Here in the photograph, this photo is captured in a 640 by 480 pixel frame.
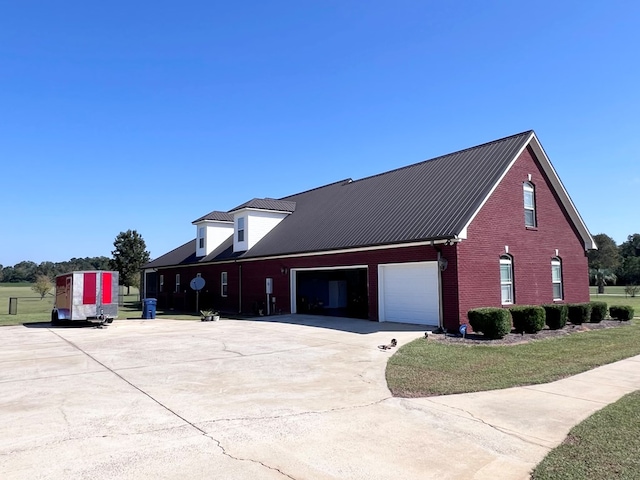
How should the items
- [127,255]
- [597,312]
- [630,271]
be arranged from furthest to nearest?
[630,271], [127,255], [597,312]

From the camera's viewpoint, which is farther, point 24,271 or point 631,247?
point 24,271

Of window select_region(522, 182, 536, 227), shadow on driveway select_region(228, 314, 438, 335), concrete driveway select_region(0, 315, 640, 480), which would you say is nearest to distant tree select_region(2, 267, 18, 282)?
shadow on driveway select_region(228, 314, 438, 335)

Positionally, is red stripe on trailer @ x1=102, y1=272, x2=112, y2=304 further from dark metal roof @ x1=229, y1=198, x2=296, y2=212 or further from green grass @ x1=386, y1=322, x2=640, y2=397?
green grass @ x1=386, y1=322, x2=640, y2=397

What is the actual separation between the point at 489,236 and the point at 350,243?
5.44 m

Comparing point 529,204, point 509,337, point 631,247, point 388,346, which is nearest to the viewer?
point 388,346

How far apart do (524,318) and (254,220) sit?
56.9 feet

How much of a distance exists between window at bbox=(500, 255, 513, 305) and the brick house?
4 cm

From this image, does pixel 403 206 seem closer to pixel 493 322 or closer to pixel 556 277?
pixel 493 322

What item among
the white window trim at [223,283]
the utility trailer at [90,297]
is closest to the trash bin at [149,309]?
the utility trailer at [90,297]

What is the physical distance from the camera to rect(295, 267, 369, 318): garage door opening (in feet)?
81.6

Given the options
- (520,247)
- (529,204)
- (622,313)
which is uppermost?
(529,204)

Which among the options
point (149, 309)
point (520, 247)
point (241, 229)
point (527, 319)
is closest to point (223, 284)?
point (241, 229)

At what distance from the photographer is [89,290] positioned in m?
20.6

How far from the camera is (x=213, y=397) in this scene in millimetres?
7879
